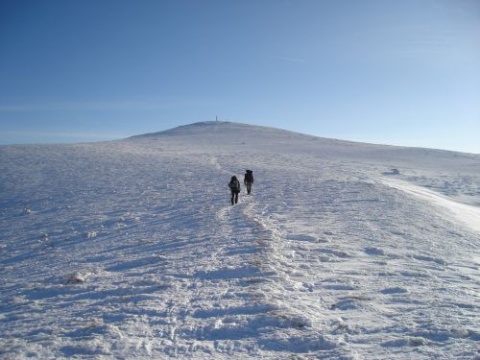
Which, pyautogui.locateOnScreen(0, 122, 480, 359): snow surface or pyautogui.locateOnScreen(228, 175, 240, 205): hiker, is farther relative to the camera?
pyautogui.locateOnScreen(228, 175, 240, 205): hiker

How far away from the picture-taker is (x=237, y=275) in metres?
9.86

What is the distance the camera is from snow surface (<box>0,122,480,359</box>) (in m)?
6.75

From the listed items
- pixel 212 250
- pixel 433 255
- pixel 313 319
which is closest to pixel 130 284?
pixel 212 250

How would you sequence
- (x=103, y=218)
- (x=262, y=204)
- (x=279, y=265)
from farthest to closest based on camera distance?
(x=262, y=204)
(x=103, y=218)
(x=279, y=265)

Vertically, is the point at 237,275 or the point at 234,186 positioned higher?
the point at 234,186

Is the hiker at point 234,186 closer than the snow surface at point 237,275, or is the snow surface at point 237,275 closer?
the snow surface at point 237,275

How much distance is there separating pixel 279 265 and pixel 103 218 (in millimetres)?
10417

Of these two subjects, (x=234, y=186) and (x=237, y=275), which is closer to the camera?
(x=237, y=275)

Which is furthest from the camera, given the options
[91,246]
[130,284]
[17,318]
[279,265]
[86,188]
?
[86,188]

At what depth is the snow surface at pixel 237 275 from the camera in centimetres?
675

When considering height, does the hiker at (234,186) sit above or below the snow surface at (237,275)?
above

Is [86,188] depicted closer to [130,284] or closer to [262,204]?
[262,204]

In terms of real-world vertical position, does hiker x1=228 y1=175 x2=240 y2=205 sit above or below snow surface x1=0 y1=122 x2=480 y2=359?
above

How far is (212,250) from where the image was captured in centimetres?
1215
